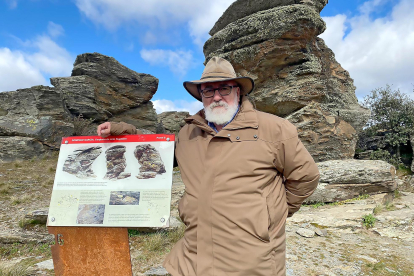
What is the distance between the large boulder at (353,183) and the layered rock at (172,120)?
2302 cm

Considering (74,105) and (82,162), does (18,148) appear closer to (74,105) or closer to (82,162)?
(74,105)

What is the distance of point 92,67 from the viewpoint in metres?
20.8

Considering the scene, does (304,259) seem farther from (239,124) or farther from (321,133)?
(321,133)

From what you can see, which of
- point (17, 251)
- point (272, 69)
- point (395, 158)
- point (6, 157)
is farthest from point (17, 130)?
point (395, 158)

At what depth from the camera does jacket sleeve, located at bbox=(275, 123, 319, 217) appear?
2508 mm

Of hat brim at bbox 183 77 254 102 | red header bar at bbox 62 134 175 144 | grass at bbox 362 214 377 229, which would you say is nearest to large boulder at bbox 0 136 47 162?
red header bar at bbox 62 134 175 144

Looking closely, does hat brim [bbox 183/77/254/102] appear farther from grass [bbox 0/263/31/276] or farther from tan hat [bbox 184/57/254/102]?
grass [bbox 0/263/31/276]

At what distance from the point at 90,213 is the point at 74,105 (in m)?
19.8

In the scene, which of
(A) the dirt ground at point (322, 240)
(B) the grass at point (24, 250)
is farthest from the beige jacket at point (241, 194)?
(B) the grass at point (24, 250)

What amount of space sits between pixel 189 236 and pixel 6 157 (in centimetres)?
1727

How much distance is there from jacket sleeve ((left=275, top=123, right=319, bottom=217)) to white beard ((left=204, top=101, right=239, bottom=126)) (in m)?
0.64

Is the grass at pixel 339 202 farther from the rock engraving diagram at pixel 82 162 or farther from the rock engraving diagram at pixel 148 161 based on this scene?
the rock engraving diagram at pixel 82 162

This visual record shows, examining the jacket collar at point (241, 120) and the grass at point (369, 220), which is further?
the grass at point (369, 220)

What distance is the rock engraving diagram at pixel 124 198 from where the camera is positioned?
9.25 ft
